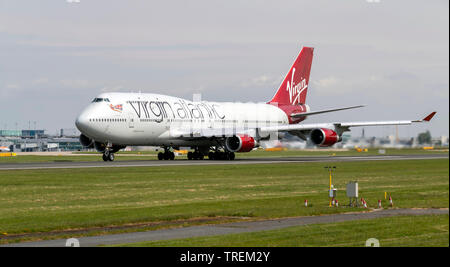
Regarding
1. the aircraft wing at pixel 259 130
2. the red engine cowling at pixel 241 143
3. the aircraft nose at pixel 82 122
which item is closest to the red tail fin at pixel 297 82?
the aircraft wing at pixel 259 130

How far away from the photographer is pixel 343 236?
22109mm

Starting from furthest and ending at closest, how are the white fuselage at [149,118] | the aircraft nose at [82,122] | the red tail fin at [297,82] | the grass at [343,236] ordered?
the red tail fin at [297,82] → the white fuselage at [149,118] → the aircraft nose at [82,122] → the grass at [343,236]

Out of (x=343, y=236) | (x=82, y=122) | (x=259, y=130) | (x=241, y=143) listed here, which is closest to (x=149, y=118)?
(x=82, y=122)

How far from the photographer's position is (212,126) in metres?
76.8

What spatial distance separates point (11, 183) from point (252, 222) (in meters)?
19.9

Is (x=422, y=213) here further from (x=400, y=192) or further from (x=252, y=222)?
(x=400, y=192)

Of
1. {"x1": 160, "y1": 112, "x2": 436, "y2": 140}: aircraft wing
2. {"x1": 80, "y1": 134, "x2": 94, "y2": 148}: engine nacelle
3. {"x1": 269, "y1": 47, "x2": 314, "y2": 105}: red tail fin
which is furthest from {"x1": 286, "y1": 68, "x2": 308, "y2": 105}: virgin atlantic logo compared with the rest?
{"x1": 80, "y1": 134, "x2": 94, "y2": 148}: engine nacelle

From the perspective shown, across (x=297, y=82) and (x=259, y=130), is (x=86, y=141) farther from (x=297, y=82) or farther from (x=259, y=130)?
(x=297, y=82)

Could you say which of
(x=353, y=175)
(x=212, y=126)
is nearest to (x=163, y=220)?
(x=353, y=175)

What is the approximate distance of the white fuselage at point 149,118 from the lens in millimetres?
66250

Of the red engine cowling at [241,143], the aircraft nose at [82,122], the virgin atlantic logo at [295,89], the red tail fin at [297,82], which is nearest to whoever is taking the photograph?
the aircraft nose at [82,122]

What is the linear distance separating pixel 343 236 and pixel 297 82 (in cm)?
6786
